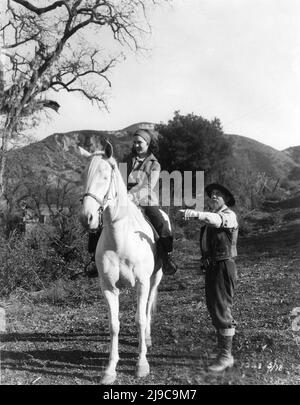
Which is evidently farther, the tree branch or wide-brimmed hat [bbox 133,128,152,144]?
the tree branch

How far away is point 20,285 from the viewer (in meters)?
10.1

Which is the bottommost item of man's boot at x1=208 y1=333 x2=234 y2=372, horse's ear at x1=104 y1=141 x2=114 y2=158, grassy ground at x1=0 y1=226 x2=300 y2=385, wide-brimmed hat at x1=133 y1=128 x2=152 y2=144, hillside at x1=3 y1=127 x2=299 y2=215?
grassy ground at x1=0 y1=226 x2=300 y2=385

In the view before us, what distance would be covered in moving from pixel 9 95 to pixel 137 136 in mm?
9480

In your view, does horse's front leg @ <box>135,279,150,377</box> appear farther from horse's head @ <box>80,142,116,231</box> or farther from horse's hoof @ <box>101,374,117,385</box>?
horse's head @ <box>80,142,116,231</box>

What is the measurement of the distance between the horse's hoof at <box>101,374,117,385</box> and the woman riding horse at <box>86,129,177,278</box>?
1383mm

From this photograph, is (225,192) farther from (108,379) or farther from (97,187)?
(108,379)

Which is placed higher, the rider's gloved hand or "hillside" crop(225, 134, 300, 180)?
"hillside" crop(225, 134, 300, 180)

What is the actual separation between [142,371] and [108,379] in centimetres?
39

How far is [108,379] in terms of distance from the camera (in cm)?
445

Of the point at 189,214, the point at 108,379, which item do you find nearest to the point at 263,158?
the point at 189,214

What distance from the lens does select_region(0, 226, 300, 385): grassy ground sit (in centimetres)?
474

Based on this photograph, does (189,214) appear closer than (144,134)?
Yes

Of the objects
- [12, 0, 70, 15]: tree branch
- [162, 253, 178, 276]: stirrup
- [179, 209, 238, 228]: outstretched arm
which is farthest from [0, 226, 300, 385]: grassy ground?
[12, 0, 70, 15]: tree branch

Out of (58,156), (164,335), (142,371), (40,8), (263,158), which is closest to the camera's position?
(142,371)
